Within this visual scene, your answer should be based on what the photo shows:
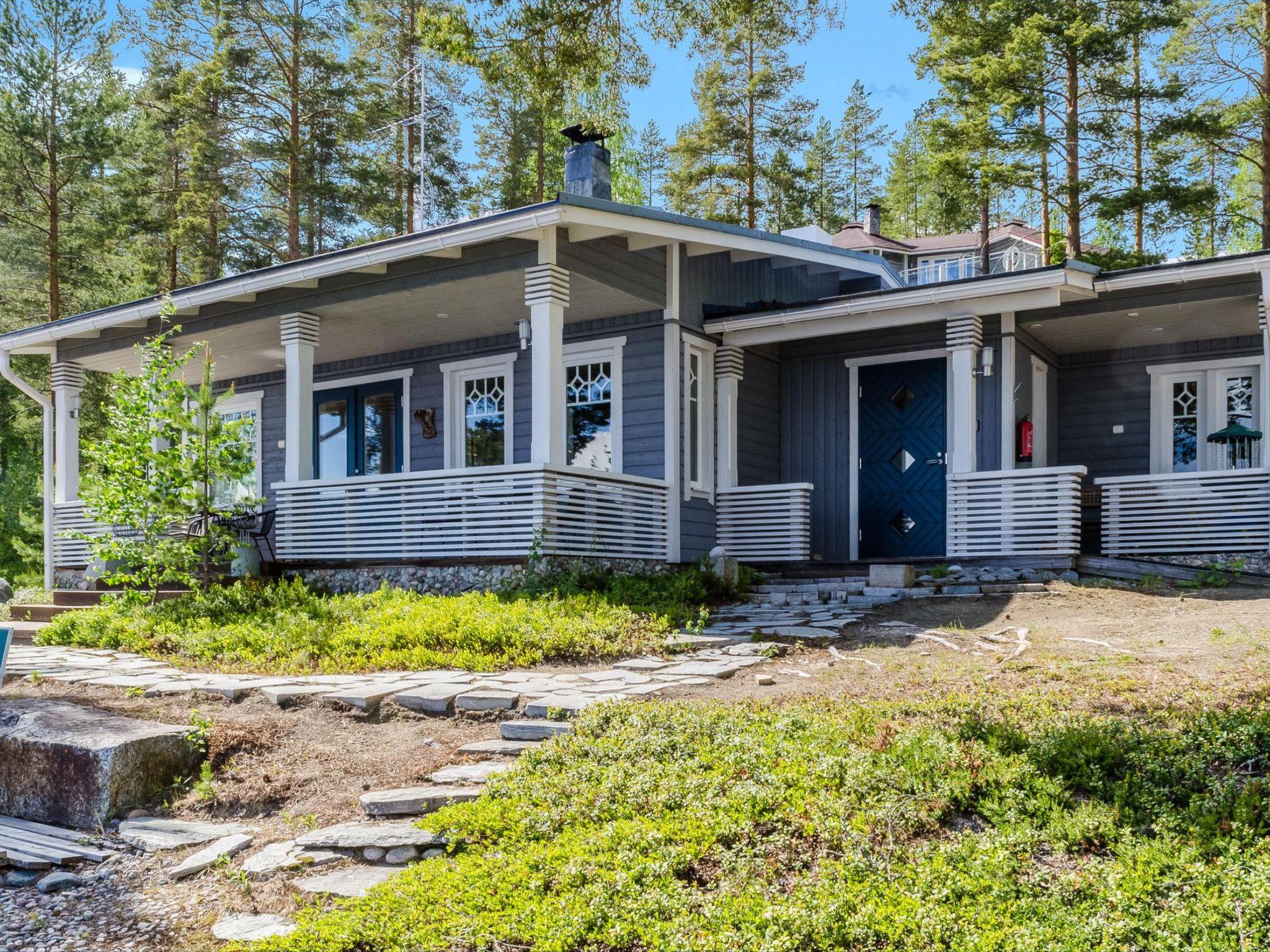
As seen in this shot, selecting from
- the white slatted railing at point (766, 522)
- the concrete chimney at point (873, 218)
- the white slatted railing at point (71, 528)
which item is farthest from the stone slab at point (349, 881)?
the concrete chimney at point (873, 218)

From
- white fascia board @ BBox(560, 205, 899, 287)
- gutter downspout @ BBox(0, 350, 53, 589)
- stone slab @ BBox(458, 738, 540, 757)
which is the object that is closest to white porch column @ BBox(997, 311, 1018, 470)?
white fascia board @ BBox(560, 205, 899, 287)

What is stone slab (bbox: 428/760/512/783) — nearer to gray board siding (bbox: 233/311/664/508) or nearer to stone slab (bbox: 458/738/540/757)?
stone slab (bbox: 458/738/540/757)

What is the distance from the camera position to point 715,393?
1136 cm

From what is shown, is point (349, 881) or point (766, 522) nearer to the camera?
point (349, 881)

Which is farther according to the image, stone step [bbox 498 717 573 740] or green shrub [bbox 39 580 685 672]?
green shrub [bbox 39 580 685 672]

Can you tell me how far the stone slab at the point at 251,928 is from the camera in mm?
3420

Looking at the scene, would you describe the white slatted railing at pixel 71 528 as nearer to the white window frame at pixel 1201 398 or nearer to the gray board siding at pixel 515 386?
the gray board siding at pixel 515 386

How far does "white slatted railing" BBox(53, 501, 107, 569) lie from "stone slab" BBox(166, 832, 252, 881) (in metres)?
9.24

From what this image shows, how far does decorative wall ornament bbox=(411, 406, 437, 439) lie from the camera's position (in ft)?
42.2

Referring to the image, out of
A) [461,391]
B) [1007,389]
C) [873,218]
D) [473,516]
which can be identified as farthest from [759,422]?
[873,218]

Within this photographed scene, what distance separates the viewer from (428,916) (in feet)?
10.9

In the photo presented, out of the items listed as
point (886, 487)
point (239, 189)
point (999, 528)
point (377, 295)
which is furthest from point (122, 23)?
point (999, 528)

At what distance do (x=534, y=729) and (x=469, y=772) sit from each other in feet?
1.59

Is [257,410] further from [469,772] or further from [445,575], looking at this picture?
[469,772]
